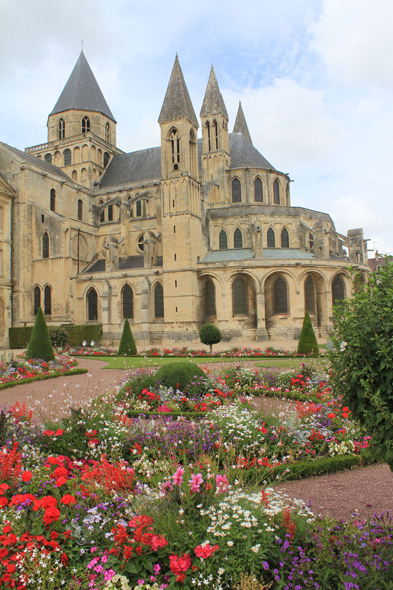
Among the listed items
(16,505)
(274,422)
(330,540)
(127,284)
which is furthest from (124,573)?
(127,284)

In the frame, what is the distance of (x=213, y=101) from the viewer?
3666cm

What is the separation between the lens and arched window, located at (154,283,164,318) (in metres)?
31.1

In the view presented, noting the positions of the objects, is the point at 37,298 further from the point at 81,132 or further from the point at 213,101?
the point at 213,101

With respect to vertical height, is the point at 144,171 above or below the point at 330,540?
above

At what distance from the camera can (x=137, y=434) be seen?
6.17m

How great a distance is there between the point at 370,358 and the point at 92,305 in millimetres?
32003

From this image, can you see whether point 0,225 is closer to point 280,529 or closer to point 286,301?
point 286,301

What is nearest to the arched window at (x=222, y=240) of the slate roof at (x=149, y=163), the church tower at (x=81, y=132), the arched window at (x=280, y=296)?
the arched window at (x=280, y=296)

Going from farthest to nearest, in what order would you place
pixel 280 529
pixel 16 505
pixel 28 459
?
pixel 28 459
pixel 16 505
pixel 280 529

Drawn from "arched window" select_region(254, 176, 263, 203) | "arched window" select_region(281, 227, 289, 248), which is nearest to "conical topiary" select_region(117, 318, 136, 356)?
"arched window" select_region(281, 227, 289, 248)

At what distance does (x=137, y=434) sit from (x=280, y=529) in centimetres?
304

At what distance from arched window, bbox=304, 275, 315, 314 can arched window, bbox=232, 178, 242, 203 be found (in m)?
11.1

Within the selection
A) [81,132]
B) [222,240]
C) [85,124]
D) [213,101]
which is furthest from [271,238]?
[85,124]

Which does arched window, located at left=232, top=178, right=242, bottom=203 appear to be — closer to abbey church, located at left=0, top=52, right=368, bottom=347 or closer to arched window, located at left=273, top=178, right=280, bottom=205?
abbey church, located at left=0, top=52, right=368, bottom=347
